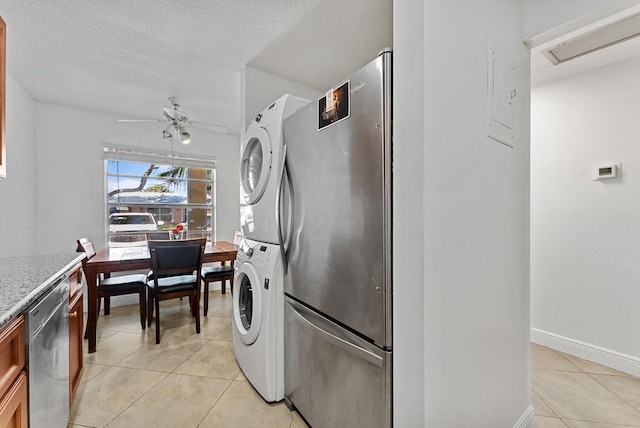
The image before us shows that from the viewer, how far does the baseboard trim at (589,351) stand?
80.0 inches

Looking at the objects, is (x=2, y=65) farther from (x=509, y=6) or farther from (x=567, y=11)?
(x=567, y=11)

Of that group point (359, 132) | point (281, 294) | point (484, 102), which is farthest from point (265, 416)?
point (484, 102)

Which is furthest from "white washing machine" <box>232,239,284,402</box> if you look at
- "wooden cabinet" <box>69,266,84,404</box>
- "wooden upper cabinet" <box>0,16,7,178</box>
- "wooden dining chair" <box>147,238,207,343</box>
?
"wooden upper cabinet" <box>0,16,7,178</box>

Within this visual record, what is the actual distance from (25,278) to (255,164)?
131 centimetres

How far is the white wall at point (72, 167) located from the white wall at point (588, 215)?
455cm

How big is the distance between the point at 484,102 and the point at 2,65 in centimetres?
230

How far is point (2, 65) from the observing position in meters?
1.40

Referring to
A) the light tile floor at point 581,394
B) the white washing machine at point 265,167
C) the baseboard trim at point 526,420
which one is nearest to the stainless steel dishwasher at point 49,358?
the white washing machine at point 265,167

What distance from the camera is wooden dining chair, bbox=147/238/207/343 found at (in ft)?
8.39

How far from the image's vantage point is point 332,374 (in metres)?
1.30

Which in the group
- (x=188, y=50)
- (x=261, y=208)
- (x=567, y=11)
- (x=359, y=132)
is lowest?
(x=261, y=208)

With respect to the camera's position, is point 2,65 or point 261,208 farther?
point 261,208

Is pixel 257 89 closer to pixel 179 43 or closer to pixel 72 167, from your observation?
pixel 179 43

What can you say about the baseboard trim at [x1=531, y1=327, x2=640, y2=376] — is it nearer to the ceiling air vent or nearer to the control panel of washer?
the ceiling air vent
